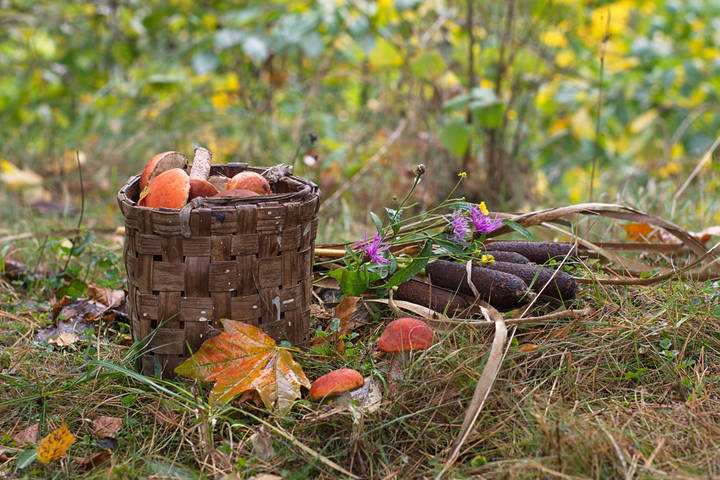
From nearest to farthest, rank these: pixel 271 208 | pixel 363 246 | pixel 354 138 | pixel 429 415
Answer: pixel 429 415
pixel 271 208
pixel 363 246
pixel 354 138

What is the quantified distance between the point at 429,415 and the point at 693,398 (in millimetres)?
570

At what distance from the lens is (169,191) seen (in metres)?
1.61

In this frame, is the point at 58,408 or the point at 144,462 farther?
the point at 58,408

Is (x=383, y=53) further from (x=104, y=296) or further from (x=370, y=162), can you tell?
(x=104, y=296)

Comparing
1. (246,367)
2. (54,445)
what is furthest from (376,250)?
(54,445)

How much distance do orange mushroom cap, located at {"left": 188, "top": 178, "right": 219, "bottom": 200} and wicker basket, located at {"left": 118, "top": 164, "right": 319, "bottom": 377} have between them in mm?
157

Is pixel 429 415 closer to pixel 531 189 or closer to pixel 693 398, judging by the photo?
pixel 693 398

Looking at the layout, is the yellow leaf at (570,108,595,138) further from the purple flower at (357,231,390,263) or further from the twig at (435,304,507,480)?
the twig at (435,304,507,480)

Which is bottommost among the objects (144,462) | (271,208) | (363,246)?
(144,462)

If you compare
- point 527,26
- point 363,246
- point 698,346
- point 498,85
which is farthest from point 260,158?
point 698,346

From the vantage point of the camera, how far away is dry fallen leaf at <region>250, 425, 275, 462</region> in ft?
4.41

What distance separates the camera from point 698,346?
165 centimetres

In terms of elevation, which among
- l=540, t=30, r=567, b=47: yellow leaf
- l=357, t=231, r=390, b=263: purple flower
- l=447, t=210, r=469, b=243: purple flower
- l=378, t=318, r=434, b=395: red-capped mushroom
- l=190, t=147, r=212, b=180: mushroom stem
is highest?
l=540, t=30, r=567, b=47: yellow leaf

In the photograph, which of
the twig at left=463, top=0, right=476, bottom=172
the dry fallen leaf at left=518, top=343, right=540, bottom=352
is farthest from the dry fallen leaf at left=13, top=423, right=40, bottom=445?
the twig at left=463, top=0, right=476, bottom=172
